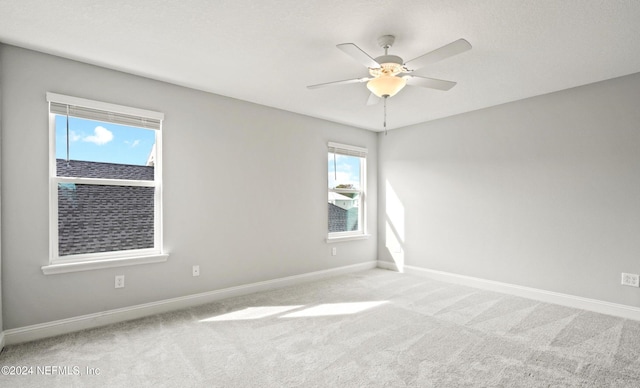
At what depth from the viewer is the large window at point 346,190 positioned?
5078 mm

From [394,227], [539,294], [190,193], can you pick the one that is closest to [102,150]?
[190,193]

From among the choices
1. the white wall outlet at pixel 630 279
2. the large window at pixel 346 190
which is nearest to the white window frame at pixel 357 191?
the large window at pixel 346 190

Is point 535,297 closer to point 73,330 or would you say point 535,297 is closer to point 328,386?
point 328,386

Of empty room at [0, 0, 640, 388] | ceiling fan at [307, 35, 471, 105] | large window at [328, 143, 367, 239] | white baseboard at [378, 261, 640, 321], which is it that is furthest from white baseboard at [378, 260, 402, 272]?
ceiling fan at [307, 35, 471, 105]

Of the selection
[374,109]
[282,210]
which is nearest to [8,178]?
[282,210]

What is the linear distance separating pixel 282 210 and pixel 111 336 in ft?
7.57

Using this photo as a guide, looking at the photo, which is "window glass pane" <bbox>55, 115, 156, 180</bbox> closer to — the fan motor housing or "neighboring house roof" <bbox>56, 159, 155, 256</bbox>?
"neighboring house roof" <bbox>56, 159, 155, 256</bbox>

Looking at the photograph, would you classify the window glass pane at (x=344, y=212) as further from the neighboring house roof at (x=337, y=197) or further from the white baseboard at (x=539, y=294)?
the white baseboard at (x=539, y=294)

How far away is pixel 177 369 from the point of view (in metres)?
2.23

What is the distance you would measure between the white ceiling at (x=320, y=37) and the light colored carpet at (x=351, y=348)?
242 cm

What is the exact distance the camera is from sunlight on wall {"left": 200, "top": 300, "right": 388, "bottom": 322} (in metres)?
3.20

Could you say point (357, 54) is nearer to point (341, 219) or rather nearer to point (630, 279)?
point (341, 219)

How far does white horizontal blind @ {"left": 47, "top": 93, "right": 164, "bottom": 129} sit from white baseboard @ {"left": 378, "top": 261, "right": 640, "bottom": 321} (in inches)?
163

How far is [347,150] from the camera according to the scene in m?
5.23
